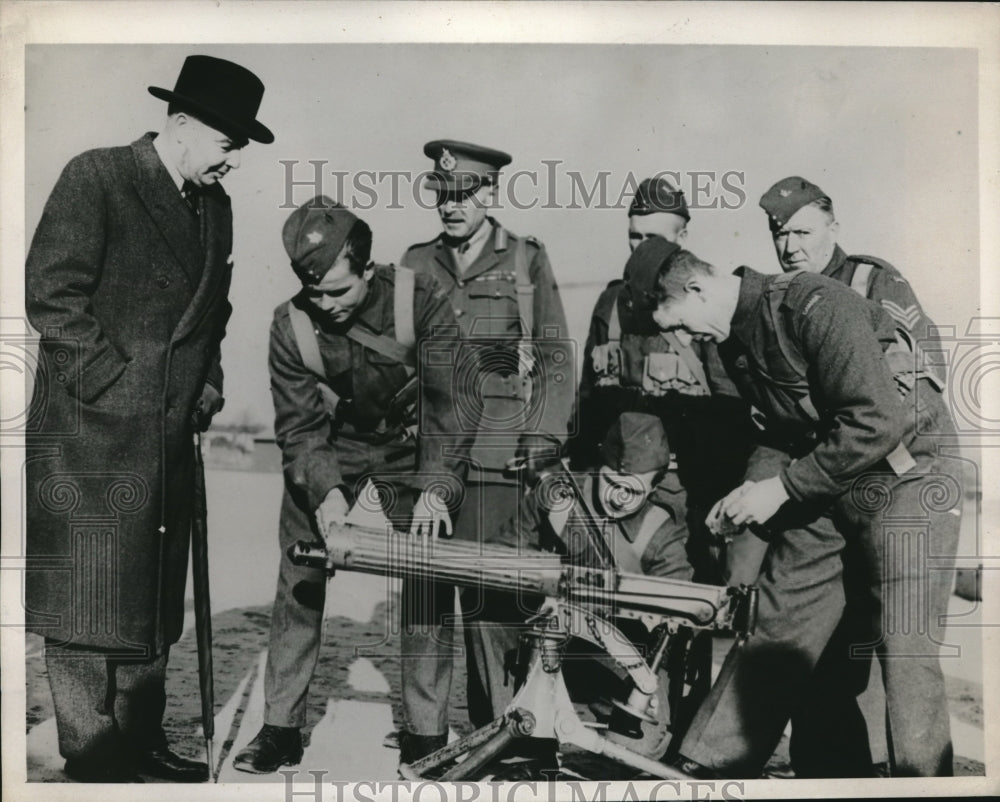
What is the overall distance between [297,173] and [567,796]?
2.63 m

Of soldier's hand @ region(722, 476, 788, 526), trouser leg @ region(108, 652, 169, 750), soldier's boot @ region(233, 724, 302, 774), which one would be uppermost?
soldier's hand @ region(722, 476, 788, 526)

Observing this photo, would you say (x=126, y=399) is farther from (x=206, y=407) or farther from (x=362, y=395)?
(x=362, y=395)

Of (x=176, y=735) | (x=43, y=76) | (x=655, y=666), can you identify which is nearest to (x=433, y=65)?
(x=43, y=76)

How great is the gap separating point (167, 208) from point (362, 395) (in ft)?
3.34

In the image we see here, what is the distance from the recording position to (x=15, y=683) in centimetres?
417

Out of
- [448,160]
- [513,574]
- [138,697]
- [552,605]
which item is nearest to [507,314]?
[448,160]

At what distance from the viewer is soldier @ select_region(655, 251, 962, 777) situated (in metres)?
4.07

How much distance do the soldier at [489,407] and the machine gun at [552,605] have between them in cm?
8

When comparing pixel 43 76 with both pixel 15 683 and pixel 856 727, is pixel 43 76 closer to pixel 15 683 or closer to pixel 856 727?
pixel 15 683

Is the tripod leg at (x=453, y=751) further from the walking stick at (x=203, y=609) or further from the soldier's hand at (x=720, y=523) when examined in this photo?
the soldier's hand at (x=720, y=523)

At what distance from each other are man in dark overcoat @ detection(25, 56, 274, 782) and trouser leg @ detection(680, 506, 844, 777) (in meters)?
2.00

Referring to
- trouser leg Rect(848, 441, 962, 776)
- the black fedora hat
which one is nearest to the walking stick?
the black fedora hat

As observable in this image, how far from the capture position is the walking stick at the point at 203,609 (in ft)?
13.6

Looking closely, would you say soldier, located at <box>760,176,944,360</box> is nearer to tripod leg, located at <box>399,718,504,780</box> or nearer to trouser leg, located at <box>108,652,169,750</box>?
tripod leg, located at <box>399,718,504,780</box>
